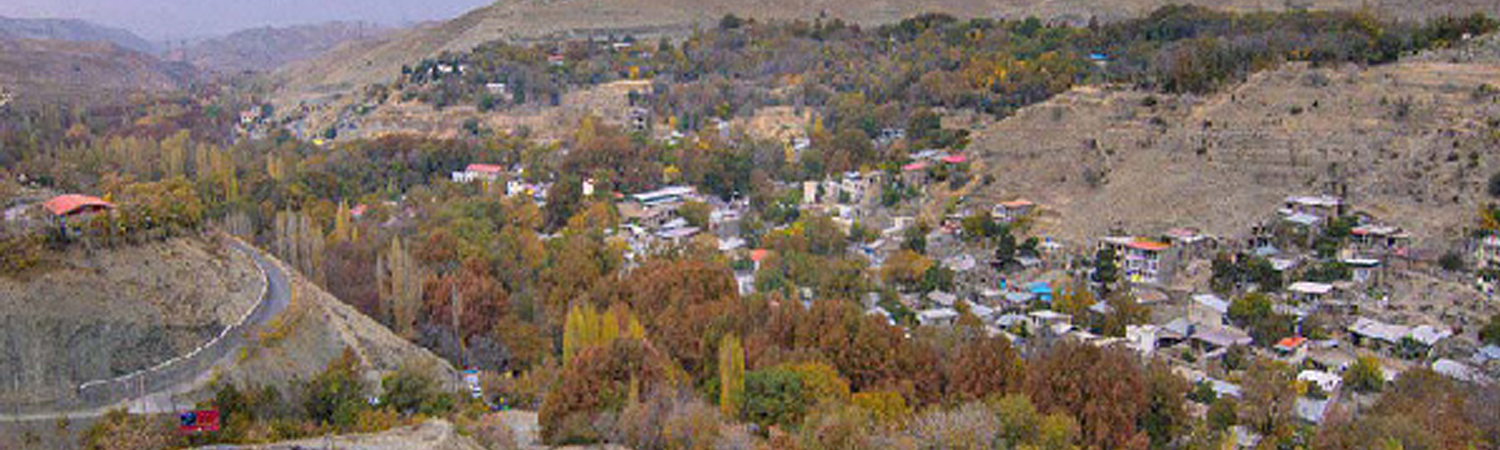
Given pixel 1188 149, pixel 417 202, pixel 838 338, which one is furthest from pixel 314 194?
pixel 1188 149

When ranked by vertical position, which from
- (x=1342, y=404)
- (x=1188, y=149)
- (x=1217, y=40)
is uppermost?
(x=1217, y=40)

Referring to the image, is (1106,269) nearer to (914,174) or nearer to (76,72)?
(914,174)

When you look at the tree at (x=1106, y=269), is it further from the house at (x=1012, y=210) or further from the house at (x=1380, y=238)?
the house at (x=1380, y=238)

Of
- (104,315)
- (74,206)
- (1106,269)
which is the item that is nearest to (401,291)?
(104,315)

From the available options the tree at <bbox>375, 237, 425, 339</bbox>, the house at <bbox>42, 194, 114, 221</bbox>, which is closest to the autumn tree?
the tree at <bbox>375, 237, 425, 339</bbox>

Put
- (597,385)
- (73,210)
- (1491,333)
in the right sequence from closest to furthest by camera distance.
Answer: (597,385) → (1491,333) → (73,210)

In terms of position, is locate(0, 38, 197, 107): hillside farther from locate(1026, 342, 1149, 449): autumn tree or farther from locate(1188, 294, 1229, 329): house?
locate(1026, 342, 1149, 449): autumn tree

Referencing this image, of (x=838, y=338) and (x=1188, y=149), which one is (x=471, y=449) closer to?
(x=838, y=338)
